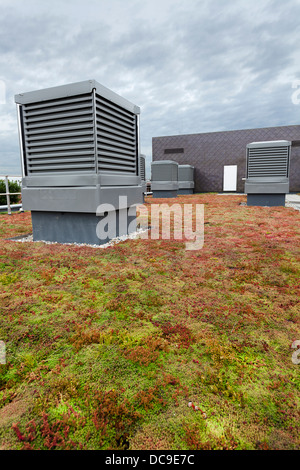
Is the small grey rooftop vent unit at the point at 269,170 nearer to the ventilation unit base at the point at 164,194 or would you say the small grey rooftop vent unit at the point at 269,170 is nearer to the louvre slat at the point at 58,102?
the ventilation unit base at the point at 164,194

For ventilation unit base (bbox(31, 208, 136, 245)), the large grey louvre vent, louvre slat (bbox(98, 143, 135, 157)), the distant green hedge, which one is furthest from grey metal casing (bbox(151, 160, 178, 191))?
ventilation unit base (bbox(31, 208, 136, 245))

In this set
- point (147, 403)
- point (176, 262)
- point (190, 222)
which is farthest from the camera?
point (190, 222)

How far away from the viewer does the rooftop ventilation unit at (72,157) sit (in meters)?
5.14

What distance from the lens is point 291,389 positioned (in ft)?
5.78

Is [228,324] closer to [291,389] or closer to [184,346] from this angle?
[184,346]

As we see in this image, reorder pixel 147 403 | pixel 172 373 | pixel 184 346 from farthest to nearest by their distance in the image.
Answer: pixel 184 346 → pixel 172 373 → pixel 147 403

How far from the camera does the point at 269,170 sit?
1127 centimetres

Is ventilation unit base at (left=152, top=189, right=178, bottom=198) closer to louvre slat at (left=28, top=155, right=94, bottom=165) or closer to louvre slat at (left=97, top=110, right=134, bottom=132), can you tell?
louvre slat at (left=97, top=110, right=134, bottom=132)

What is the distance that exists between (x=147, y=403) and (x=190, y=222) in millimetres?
6634

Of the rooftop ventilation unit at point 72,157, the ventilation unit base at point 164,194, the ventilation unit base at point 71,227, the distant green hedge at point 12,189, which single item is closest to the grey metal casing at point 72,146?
the rooftop ventilation unit at point 72,157

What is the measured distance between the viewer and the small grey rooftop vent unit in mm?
11031

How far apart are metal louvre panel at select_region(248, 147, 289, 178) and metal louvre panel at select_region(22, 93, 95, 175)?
8355 mm

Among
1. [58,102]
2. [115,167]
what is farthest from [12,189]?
[115,167]
